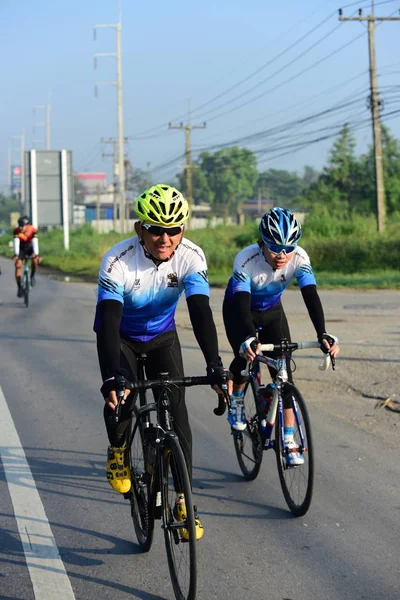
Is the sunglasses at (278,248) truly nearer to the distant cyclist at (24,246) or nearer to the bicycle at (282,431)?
the bicycle at (282,431)

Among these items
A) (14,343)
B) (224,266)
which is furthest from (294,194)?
(14,343)

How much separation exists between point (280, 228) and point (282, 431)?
1358 mm

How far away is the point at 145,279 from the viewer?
515cm

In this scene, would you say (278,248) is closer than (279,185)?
Yes

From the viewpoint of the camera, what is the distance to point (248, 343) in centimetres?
608

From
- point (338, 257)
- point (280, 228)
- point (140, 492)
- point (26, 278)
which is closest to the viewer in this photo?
point (140, 492)

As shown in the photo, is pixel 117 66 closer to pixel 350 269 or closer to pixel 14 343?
pixel 350 269

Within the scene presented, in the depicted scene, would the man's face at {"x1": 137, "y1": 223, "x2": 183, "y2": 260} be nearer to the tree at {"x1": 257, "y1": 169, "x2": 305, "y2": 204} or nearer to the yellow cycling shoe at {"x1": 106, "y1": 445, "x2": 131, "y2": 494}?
the yellow cycling shoe at {"x1": 106, "y1": 445, "x2": 131, "y2": 494}

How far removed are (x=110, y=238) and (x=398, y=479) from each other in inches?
2017

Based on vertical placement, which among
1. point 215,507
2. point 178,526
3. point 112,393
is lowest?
point 215,507

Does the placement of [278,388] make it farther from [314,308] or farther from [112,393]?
[112,393]

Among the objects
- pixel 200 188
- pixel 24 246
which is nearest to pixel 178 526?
pixel 24 246

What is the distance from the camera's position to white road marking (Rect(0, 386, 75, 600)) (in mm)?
4617

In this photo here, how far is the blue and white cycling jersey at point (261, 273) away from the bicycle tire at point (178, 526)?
2.29 metres
